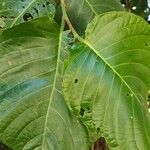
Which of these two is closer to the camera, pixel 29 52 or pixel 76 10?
pixel 29 52

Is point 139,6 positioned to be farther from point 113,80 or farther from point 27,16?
point 113,80

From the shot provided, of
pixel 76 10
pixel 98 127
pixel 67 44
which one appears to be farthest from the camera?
pixel 76 10

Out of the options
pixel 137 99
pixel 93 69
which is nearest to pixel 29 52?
pixel 93 69

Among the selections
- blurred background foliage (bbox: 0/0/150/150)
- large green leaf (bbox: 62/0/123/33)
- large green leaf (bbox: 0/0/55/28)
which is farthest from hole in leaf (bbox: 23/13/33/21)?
blurred background foliage (bbox: 0/0/150/150)

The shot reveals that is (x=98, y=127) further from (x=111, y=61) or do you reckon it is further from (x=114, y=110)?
(x=111, y=61)

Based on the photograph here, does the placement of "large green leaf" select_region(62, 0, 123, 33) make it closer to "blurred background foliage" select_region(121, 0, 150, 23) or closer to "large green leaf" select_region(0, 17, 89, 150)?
"large green leaf" select_region(0, 17, 89, 150)

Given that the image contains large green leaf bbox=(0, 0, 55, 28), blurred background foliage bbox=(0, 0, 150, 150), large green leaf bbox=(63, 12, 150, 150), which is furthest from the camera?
blurred background foliage bbox=(0, 0, 150, 150)
